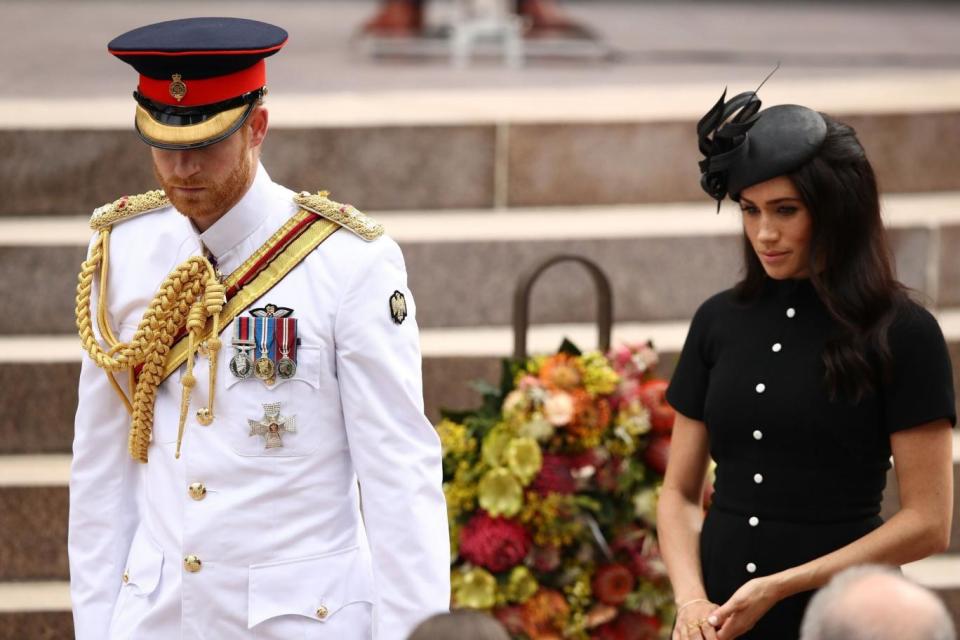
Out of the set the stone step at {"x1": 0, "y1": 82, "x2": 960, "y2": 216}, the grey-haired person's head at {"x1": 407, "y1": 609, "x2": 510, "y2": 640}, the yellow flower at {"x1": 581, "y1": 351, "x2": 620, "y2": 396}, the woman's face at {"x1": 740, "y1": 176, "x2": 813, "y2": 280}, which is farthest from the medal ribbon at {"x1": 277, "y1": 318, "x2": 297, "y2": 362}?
the stone step at {"x1": 0, "y1": 82, "x2": 960, "y2": 216}

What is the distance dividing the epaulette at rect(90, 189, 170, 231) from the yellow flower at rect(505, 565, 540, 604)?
52.5 inches

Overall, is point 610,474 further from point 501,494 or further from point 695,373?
point 695,373

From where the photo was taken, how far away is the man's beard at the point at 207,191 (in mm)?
2230

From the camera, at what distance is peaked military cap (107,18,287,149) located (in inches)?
87.4

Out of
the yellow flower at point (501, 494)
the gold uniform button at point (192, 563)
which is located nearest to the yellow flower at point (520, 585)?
the yellow flower at point (501, 494)

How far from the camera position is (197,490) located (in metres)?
2.30

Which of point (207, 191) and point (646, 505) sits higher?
point (207, 191)

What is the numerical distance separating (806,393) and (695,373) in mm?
227

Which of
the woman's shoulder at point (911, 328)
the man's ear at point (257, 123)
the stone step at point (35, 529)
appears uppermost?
the man's ear at point (257, 123)

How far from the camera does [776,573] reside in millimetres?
2461

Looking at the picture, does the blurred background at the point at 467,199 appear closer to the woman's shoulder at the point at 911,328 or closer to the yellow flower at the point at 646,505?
the yellow flower at the point at 646,505

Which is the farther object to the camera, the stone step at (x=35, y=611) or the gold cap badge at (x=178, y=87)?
the stone step at (x=35, y=611)

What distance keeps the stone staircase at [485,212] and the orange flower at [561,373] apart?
26.2 inches

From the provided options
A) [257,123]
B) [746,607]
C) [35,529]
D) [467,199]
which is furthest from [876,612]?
[467,199]
